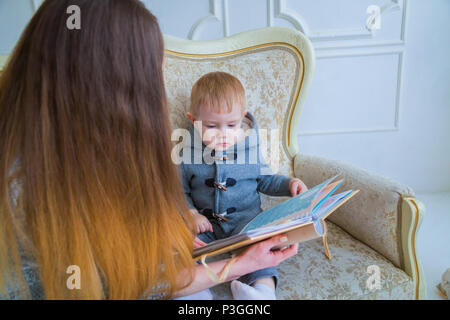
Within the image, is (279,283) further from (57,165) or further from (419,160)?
(419,160)

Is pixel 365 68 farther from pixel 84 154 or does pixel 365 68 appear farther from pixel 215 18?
pixel 84 154

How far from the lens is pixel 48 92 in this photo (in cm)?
49

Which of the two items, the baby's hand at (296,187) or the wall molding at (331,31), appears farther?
the wall molding at (331,31)

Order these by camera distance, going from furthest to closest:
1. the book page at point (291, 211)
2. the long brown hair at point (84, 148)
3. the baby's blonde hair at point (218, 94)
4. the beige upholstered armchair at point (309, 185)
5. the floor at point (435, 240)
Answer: the floor at point (435, 240)
the baby's blonde hair at point (218, 94)
the beige upholstered armchair at point (309, 185)
the book page at point (291, 211)
the long brown hair at point (84, 148)

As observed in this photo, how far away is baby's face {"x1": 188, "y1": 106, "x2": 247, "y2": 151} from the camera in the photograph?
95 centimetres

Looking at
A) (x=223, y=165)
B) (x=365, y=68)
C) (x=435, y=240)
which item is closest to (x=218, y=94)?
(x=223, y=165)

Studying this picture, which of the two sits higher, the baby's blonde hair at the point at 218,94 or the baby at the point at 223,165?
the baby's blonde hair at the point at 218,94

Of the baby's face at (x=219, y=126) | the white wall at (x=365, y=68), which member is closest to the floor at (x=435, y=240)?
the white wall at (x=365, y=68)

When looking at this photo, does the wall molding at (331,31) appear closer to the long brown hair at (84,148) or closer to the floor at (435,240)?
the floor at (435,240)

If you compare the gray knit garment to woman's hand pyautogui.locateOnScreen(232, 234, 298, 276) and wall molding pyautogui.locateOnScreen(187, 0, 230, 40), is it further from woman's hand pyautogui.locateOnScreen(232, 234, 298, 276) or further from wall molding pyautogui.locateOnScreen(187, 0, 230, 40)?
wall molding pyautogui.locateOnScreen(187, 0, 230, 40)

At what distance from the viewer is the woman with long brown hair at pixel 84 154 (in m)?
0.49

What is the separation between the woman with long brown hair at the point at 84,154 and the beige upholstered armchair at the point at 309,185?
325mm
